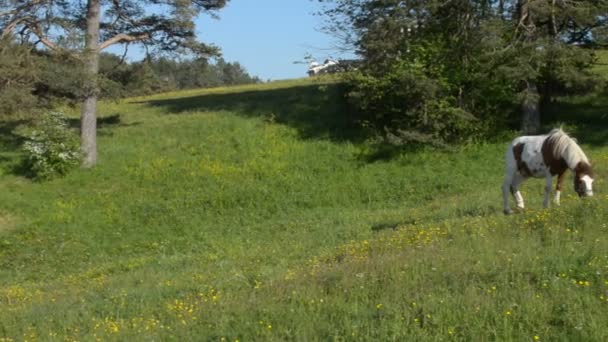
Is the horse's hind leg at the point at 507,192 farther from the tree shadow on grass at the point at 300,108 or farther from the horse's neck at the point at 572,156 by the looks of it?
the tree shadow on grass at the point at 300,108

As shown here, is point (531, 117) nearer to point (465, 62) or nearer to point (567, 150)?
point (465, 62)

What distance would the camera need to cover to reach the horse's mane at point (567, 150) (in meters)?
13.3

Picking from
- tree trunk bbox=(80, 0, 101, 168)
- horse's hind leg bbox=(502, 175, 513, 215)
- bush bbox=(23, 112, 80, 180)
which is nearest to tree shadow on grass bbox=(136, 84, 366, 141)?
tree trunk bbox=(80, 0, 101, 168)

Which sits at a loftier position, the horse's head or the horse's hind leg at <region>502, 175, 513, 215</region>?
the horse's head

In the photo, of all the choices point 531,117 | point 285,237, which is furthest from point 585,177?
point 531,117

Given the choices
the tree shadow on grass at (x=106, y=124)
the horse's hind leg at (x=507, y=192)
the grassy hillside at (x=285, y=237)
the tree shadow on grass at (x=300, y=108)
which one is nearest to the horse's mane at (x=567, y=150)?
the horse's hind leg at (x=507, y=192)

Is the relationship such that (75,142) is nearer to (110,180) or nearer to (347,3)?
(110,180)

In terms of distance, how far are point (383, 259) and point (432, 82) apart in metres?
17.3

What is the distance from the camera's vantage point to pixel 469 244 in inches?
412

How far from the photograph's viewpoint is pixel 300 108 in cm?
3322

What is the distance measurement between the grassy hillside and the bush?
55cm

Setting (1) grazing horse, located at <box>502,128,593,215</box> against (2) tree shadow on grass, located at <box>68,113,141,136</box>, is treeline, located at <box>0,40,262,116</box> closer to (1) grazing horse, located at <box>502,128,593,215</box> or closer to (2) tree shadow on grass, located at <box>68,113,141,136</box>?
(2) tree shadow on grass, located at <box>68,113,141,136</box>

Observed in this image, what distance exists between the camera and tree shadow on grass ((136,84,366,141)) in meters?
30.2

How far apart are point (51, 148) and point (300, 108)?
441 inches
